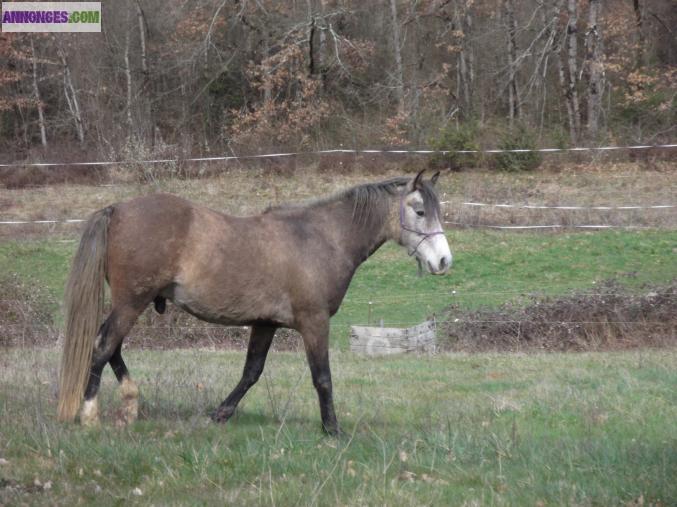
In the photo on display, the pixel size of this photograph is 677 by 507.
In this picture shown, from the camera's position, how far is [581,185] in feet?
92.4

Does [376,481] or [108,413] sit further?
[108,413]

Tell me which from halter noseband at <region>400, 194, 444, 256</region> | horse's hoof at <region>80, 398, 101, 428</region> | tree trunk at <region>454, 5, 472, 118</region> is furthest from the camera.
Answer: tree trunk at <region>454, 5, 472, 118</region>

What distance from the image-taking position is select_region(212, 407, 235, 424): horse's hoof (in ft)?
24.6

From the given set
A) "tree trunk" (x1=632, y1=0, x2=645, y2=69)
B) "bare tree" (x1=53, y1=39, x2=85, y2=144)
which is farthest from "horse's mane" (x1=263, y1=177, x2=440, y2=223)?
→ "tree trunk" (x1=632, y1=0, x2=645, y2=69)

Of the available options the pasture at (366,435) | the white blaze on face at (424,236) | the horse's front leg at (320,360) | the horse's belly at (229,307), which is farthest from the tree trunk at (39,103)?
the horse's front leg at (320,360)

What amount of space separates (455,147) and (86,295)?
24.7 m

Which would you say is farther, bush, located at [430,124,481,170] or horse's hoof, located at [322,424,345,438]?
bush, located at [430,124,481,170]

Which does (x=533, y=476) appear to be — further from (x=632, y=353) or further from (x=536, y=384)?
(x=632, y=353)

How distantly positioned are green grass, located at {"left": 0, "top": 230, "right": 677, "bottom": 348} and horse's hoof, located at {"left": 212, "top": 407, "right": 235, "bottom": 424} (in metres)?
9.86

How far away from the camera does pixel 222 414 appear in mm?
7531

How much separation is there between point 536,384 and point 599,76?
28.0m

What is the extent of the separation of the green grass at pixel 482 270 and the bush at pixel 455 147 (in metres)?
5.47

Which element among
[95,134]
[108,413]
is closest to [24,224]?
[95,134]

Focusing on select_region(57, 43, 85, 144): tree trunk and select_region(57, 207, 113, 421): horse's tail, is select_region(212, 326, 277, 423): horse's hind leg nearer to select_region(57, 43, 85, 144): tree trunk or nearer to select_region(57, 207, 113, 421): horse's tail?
select_region(57, 207, 113, 421): horse's tail
